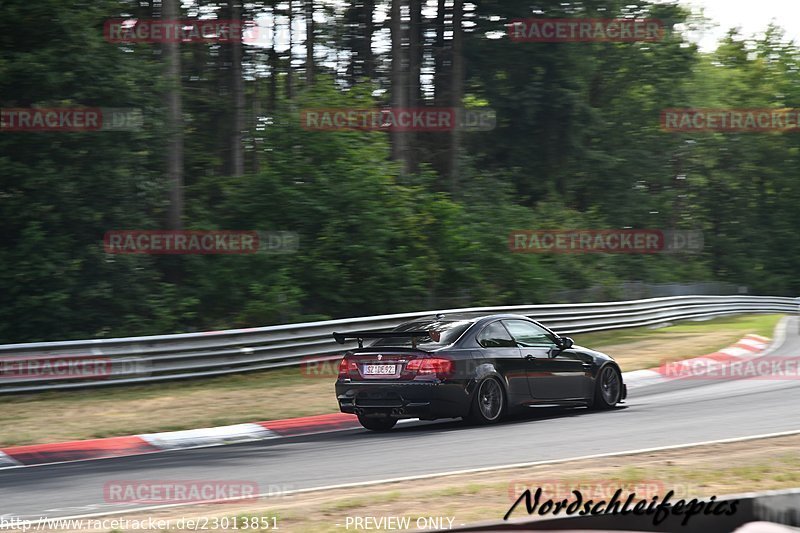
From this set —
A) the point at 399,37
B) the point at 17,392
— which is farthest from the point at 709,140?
the point at 17,392

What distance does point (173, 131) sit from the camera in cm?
2405

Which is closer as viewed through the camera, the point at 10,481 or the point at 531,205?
the point at 10,481

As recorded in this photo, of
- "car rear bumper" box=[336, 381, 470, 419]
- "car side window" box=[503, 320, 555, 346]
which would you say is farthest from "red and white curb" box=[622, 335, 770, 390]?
"car rear bumper" box=[336, 381, 470, 419]

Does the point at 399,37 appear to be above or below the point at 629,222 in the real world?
above

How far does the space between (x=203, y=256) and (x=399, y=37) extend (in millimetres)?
8665

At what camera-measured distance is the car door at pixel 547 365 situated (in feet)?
42.8

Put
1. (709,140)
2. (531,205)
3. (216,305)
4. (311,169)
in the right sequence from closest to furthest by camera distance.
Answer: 1. (216,305)
2. (311,169)
3. (531,205)
4. (709,140)

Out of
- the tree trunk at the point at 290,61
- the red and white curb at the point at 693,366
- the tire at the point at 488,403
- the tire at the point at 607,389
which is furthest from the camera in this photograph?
the tree trunk at the point at 290,61

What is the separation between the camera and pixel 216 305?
78.7 ft

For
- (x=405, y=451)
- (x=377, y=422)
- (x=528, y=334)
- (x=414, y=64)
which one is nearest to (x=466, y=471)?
(x=405, y=451)

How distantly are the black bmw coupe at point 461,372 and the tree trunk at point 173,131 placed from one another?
1259 centimetres

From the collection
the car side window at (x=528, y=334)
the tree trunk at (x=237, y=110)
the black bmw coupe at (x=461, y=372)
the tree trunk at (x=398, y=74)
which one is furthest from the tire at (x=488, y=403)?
the tree trunk at (x=237, y=110)

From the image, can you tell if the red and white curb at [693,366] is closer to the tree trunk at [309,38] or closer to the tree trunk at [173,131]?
the tree trunk at [173,131]

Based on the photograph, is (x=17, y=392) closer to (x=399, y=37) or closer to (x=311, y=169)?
(x=311, y=169)
